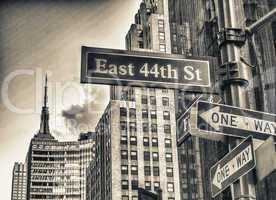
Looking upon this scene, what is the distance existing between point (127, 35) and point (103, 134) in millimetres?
29857

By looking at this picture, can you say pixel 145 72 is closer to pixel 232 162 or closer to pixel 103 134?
Result: pixel 232 162

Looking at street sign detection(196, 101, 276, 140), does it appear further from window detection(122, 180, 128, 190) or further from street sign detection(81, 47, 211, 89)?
window detection(122, 180, 128, 190)

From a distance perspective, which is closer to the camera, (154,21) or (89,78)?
(89,78)

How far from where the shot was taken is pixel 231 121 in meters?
6.14

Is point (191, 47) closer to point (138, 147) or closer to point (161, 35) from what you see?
point (161, 35)

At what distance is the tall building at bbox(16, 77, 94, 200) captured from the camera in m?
174

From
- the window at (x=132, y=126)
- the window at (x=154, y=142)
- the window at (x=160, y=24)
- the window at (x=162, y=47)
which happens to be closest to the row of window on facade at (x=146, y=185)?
the window at (x=154, y=142)

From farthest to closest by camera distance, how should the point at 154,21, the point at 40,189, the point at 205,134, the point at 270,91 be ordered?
the point at 40,189 < the point at 154,21 < the point at 270,91 < the point at 205,134

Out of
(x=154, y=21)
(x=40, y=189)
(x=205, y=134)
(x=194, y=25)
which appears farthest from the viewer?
(x=40, y=189)

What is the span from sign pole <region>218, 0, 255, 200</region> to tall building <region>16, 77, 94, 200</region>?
166034 millimetres

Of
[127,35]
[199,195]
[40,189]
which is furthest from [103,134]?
[40,189]

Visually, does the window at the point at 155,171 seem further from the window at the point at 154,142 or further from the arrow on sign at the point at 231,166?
the arrow on sign at the point at 231,166

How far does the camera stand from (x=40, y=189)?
569 ft

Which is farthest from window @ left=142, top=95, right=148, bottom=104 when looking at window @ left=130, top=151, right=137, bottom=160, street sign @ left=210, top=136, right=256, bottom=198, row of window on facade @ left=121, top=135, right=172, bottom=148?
street sign @ left=210, top=136, right=256, bottom=198
